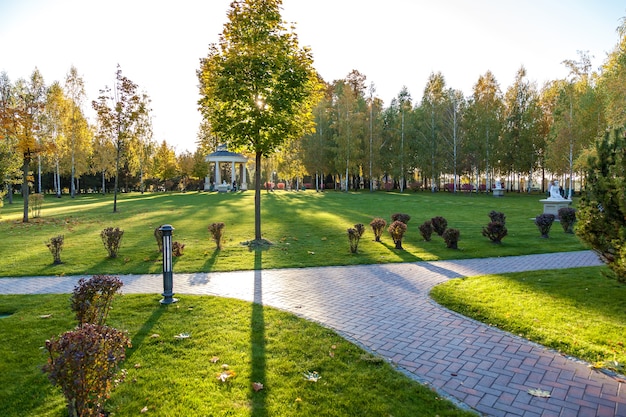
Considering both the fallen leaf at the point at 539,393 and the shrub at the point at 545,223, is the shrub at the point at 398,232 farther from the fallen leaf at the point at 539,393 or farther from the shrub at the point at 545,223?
the fallen leaf at the point at 539,393

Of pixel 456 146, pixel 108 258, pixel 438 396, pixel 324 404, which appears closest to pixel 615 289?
pixel 438 396

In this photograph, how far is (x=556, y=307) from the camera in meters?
6.50

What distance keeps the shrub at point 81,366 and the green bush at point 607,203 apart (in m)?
6.00

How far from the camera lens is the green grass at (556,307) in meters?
5.02

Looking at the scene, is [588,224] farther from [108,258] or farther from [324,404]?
[108,258]

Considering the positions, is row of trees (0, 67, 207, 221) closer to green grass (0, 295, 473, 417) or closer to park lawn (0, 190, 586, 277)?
park lawn (0, 190, 586, 277)

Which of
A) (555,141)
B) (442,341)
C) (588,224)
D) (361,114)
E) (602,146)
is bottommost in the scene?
(442,341)

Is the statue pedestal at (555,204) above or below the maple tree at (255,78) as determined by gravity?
below

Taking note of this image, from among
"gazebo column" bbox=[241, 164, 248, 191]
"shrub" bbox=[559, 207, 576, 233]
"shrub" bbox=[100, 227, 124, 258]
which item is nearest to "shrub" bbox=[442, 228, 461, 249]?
"shrub" bbox=[559, 207, 576, 233]

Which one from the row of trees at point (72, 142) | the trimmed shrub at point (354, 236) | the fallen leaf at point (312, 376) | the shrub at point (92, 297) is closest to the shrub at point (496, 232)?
the trimmed shrub at point (354, 236)

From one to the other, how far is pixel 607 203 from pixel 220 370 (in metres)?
5.58

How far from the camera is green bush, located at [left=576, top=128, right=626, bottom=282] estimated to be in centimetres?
520

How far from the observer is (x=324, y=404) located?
364 centimetres

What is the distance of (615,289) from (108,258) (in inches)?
468
